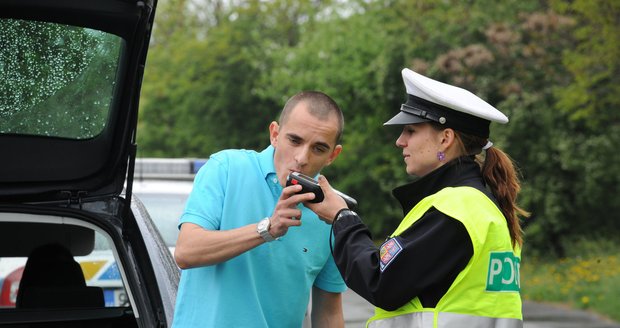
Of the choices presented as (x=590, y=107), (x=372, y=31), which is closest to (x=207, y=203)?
(x=590, y=107)

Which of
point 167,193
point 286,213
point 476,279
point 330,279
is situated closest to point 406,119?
point 286,213

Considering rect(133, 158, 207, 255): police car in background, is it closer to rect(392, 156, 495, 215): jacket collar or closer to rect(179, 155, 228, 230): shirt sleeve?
rect(179, 155, 228, 230): shirt sleeve

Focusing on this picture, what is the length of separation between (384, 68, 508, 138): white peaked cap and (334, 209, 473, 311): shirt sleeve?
1.09 ft

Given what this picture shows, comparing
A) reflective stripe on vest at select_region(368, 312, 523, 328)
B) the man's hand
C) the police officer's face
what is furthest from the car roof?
reflective stripe on vest at select_region(368, 312, 523, 328)

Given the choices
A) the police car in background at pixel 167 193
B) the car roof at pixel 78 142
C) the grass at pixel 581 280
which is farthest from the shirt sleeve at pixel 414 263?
the grass at pixel 581 280

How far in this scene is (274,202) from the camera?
389cm

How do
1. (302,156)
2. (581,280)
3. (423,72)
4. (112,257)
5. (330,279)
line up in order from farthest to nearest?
(423,72), (581,280), (112,257), (330,279), (302,156)

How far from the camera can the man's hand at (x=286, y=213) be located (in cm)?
350

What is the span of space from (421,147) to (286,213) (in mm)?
454

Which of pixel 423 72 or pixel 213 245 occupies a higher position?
pixel 423 72

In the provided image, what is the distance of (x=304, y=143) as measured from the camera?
147 inches

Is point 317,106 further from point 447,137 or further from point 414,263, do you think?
point 414,263

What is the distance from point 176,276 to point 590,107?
12.7m

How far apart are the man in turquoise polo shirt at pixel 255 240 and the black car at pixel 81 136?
1.96 feet
